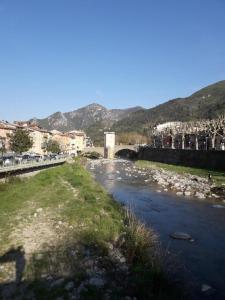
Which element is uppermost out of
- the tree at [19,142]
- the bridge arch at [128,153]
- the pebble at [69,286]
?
the tree at [19,142]

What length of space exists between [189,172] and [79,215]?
40146mm

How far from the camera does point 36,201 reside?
24203 mm

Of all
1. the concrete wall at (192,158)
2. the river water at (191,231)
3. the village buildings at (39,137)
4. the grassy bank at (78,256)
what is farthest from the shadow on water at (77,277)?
the village buildings at (39,137)

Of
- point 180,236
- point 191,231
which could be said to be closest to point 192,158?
point 191,231

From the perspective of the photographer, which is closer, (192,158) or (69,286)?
(69,286)

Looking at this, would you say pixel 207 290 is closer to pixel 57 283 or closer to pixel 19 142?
pixel 57 283

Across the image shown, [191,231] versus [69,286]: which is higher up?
[69,286]

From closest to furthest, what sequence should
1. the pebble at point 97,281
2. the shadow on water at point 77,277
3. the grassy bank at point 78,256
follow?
the shadow on water at point 77,277, the grassy bank at point 78,256, the pebble at point 97,281

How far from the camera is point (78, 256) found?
13.0 meters

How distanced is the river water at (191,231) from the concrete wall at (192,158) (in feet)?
75.3

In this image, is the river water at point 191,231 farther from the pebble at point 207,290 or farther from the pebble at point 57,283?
the pebble at point 57,283

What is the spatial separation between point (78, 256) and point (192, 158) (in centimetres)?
5615

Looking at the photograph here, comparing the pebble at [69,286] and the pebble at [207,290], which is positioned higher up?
the pebble at [69,286]

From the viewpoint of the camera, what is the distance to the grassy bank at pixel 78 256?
34.1 feet
